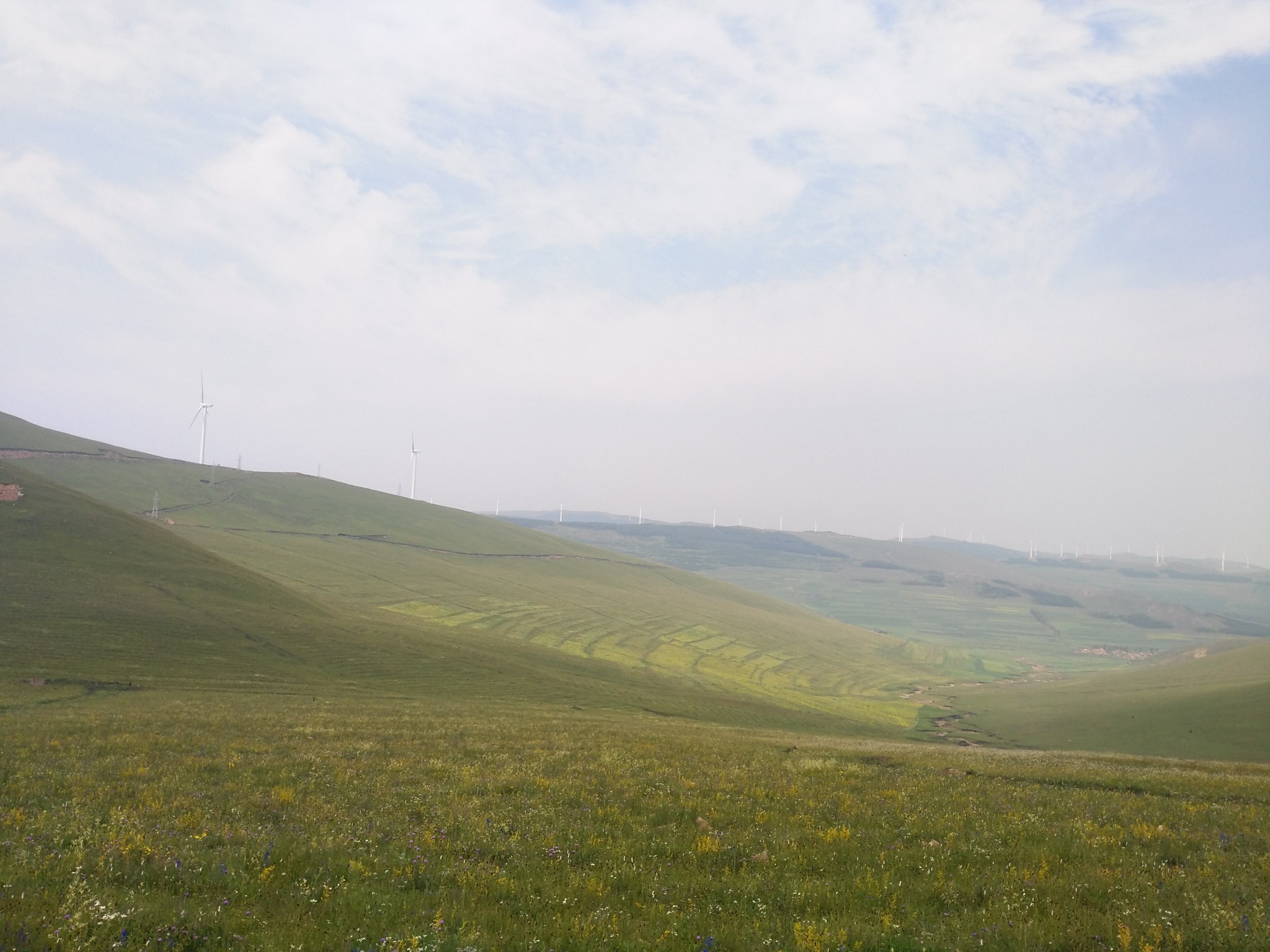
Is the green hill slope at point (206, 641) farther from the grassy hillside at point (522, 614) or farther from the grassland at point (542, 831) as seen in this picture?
the grassy hillside at point (522, 614)

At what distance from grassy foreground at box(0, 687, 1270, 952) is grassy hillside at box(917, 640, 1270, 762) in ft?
201

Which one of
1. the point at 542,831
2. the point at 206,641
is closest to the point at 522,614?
the point at 206,641

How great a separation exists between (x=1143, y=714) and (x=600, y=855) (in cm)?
10054

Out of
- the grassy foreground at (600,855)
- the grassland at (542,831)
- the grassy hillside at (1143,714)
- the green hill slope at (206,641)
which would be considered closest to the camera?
the grassy foreground at (600,855)

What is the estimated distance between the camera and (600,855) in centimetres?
1232

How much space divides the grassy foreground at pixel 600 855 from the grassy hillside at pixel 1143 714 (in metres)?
61.4

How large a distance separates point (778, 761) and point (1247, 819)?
13488mm

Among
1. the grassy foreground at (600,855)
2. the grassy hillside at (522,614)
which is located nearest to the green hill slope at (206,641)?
the grassy hillside at (522,614)

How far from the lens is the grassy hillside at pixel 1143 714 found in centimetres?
7025

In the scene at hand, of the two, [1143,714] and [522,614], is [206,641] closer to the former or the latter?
[522,614]

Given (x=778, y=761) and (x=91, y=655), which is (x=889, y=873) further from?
(x=91, y=655)

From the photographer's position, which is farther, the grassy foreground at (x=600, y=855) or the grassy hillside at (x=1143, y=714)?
the grassy hillside at (x=1143, y=714)

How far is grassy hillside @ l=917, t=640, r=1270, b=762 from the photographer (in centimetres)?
7025

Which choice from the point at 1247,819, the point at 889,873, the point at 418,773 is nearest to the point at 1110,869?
the point at 889,873
